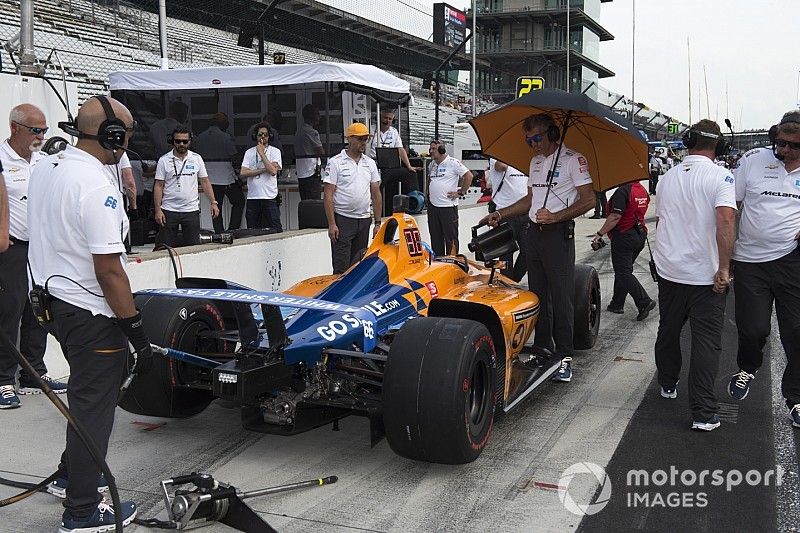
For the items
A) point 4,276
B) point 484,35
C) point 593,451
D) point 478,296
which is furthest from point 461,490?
point 484,35

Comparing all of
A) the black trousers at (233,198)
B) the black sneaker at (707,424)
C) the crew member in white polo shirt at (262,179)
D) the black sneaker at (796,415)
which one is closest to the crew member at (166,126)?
the black trousers at (233,198)

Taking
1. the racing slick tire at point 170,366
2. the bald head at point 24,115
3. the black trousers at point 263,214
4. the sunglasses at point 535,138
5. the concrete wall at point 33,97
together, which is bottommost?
the racing slick tire at point 170,366

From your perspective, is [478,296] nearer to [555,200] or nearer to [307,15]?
[555,200]

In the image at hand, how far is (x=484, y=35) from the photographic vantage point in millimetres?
69938

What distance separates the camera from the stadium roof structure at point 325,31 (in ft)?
109

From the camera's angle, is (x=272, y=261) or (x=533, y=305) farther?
(x=272, y=261)

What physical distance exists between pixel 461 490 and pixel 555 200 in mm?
2757

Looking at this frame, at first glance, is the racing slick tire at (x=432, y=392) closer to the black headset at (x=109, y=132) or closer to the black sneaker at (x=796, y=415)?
the black headset at (x=109, y=132)

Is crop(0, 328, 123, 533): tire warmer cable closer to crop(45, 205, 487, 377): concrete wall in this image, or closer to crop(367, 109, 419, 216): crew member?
crop(45, 205, 487, 377): concrete wall

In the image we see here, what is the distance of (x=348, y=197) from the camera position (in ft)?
27.0

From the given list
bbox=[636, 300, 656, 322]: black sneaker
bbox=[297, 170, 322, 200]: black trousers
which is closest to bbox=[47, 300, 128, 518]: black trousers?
bbox=[636, 300, 656, 322]: black sneaker

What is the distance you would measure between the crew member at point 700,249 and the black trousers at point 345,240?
143 inches

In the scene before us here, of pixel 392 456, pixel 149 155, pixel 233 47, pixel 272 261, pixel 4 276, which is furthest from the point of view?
pixel 233 47

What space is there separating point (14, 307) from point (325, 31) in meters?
38.6
